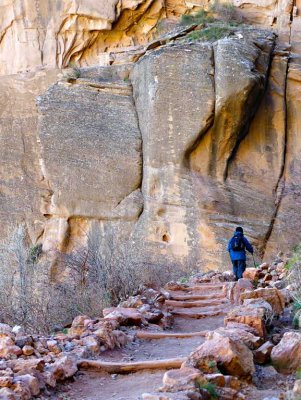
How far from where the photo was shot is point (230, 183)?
1989 cm

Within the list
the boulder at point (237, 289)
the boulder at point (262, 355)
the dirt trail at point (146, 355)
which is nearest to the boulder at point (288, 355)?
the boulder at point (262, 355)

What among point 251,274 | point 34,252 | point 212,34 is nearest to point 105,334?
point 251,274

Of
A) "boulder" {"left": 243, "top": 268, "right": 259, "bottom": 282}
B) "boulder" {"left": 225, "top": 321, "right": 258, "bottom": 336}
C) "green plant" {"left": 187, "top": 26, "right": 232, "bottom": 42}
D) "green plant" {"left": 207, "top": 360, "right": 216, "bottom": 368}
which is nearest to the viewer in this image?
"green plant" {"left": 207, "top": 360, "right": 216, "bottom": 368}

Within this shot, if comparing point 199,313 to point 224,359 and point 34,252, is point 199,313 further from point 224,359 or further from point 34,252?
point 34,252

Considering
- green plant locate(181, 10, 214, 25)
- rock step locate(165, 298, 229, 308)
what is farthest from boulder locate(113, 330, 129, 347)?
green plant locate(181, 10, 214, 25)

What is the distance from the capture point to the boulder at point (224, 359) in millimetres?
4391

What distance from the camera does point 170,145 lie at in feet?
64.7

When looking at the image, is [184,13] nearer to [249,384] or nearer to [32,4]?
[32,4]

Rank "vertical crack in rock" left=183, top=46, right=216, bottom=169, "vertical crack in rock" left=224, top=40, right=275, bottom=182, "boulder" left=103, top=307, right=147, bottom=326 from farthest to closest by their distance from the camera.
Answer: "vertical crack in rock" left=224, top=40, right=275, bottom=182
"vertical crack in rock" left=183, top=46, right=216, bottom=169
"boulder" left=103, top=307, right=147, bottom=326

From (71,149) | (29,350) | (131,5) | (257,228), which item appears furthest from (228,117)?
(29,350)

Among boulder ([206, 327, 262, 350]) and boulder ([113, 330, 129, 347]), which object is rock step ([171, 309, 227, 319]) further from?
boulder ([206, 327, 262, 350])

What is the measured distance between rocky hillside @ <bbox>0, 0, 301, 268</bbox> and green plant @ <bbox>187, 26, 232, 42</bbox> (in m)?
0.06

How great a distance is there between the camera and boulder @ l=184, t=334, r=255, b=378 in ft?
14.4

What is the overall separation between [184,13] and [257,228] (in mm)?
9169
